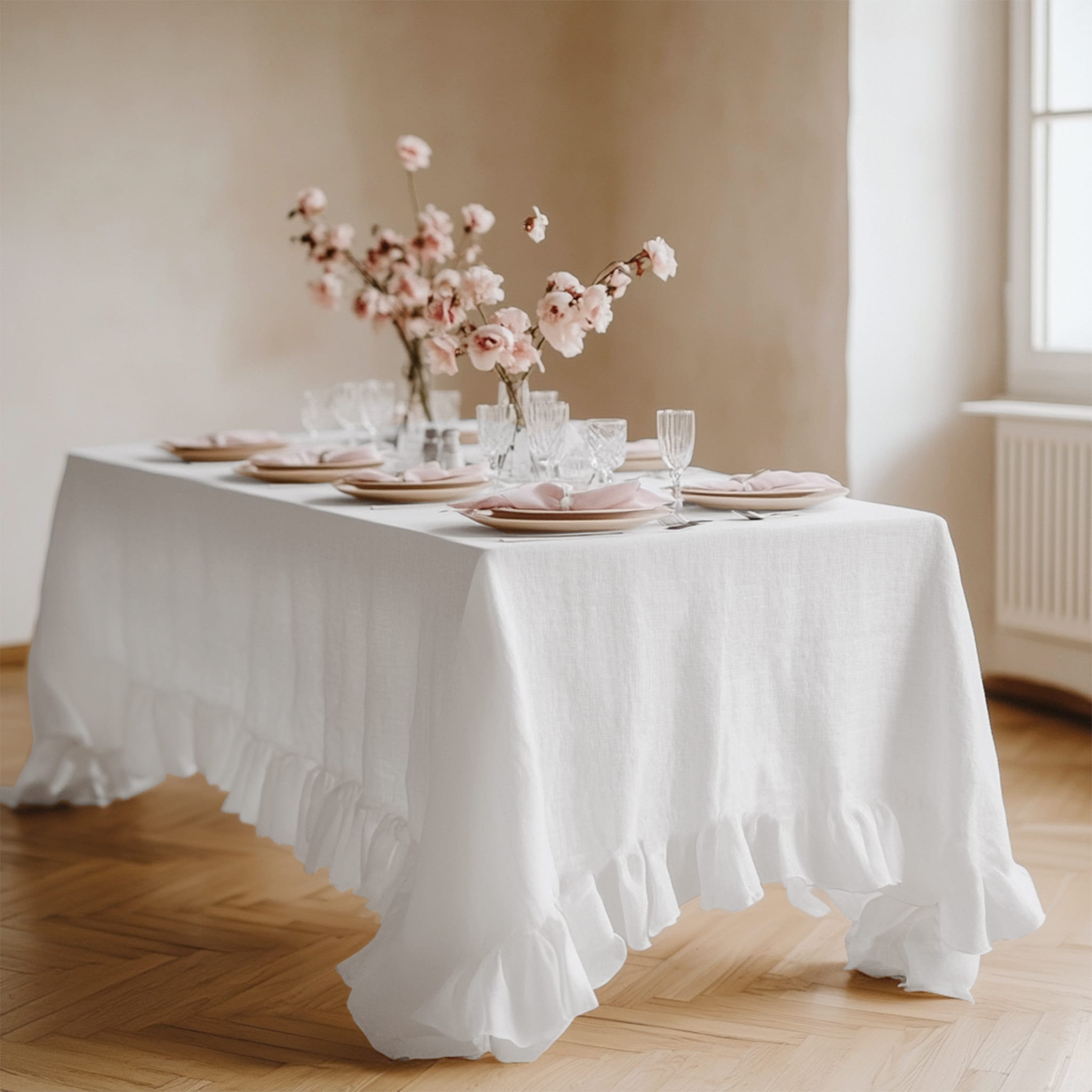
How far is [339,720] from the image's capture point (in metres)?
2.38

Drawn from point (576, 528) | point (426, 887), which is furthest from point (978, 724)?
point (426, 887)

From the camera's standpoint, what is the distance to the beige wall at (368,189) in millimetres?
4332

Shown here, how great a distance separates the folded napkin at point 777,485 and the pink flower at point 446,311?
527 mm

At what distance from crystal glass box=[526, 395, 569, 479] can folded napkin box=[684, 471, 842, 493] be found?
265 millimetres

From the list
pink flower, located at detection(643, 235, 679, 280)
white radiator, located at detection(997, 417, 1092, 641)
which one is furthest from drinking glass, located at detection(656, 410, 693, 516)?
white radiator, located at detection(997, 417, 1092, 641)

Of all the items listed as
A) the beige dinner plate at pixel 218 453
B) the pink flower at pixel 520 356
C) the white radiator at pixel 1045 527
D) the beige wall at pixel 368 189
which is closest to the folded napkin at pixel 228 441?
the beige dinner plate at pixel 218 453

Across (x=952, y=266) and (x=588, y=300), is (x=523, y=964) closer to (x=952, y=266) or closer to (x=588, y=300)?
(x=588, y=300)

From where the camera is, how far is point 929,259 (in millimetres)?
4125

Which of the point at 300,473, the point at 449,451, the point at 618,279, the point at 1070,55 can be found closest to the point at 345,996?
the point at 300,473

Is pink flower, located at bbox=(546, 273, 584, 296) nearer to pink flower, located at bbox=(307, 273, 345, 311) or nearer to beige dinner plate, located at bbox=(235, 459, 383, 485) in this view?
beige dinner plate, located at bbox=(235, 459, 383, 485)

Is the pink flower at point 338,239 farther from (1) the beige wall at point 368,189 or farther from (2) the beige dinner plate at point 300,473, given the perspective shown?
(1) the beige wall at point 368,189

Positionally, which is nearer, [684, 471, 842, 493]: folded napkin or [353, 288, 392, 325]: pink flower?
[684, 471, 842, 493]: folded napkin

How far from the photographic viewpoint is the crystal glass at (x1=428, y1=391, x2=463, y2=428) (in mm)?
3217

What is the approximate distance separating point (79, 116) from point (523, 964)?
11.3 feet
